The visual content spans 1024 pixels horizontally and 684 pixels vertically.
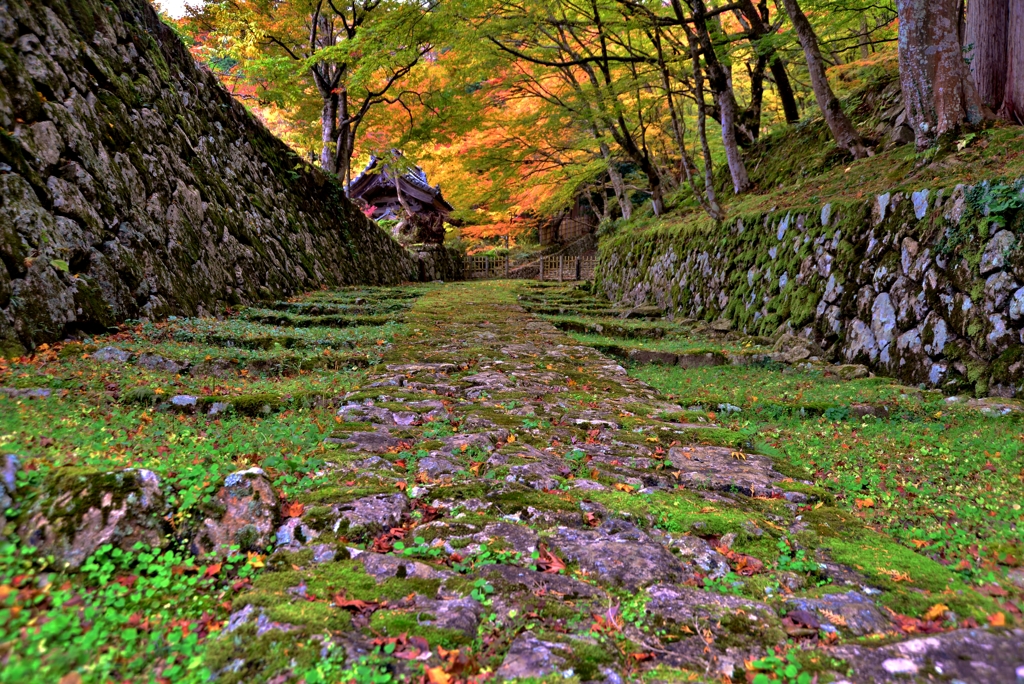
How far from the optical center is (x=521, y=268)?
31141 mm

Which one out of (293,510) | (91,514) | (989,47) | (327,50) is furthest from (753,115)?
(91,514)

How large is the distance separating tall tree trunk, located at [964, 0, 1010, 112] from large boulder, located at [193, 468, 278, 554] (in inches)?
378

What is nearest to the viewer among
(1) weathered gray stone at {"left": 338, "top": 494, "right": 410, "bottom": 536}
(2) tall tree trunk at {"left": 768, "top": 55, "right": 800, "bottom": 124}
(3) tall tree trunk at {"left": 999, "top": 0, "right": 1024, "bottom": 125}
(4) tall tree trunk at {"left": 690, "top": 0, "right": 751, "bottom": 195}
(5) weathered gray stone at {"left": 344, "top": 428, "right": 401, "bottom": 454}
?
(1) weathered gray stone at {"left": 338, "top": 494, "right": 410, "bottom": 536}

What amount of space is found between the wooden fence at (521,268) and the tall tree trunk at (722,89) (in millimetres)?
16373

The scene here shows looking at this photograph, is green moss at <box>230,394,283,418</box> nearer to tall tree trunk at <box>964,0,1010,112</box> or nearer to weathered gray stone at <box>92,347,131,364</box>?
weathered gray stone at <box>92,347,131,364</box>

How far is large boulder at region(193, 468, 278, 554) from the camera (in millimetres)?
2457

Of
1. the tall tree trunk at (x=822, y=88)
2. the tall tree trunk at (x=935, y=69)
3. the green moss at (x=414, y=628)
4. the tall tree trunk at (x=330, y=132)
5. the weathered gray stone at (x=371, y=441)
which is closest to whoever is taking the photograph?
the green moss at (x=414, y=628)

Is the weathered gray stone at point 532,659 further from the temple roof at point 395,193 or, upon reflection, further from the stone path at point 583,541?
the temple roof at point 395,193

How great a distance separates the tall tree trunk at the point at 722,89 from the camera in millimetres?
9828

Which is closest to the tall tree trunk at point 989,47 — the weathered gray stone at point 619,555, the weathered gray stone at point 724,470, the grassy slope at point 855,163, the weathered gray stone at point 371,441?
the grassy slope at point 855,163

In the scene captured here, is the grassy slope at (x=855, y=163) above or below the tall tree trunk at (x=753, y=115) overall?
below

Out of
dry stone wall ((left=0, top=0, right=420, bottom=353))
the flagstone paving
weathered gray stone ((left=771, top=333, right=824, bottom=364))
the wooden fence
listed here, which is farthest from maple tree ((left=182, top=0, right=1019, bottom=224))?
the flagstone paving

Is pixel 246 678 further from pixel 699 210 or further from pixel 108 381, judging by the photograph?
pixel 699 210

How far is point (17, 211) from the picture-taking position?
17.5 feet
